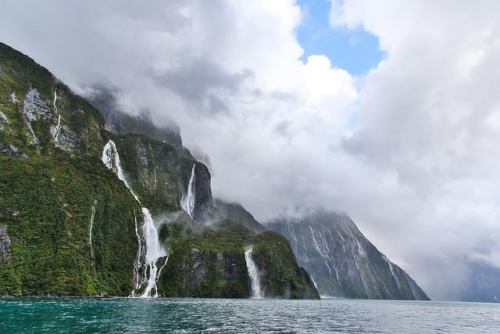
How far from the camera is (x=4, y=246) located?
519 feet

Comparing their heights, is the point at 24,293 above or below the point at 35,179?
below

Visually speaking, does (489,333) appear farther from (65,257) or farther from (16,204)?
(16,204)

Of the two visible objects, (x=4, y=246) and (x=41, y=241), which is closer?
(x=4, y=246)

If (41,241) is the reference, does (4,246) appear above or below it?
below

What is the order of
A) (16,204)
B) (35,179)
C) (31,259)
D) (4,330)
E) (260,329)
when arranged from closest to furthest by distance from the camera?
(4,330) → (260,329) → (31,259) → (16,204) → (35,179)

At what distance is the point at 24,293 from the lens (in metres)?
148

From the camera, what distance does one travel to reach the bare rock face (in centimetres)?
15550

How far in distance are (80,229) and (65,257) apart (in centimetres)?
2276

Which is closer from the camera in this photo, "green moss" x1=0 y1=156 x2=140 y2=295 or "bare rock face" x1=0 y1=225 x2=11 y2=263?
"bare rock face" x1=0 y1=225 x2=11 y2=263

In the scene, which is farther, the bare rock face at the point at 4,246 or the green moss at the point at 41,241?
the green moss at the point at 41,241

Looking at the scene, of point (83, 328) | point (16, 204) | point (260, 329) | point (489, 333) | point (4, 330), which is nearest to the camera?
point (4, 330)

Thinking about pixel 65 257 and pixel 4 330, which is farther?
pixel 65 257

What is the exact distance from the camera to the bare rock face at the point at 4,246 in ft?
510

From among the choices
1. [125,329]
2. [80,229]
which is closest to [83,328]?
[125,329]
